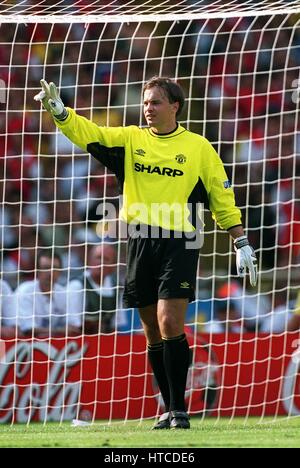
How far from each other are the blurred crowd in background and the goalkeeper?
3.75 metres

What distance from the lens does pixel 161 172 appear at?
701 cm

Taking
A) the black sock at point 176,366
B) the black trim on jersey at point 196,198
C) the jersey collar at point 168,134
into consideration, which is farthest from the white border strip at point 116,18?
the black sock at point 176,366

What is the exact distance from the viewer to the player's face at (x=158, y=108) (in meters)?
7.01

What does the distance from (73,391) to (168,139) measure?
3.64 m

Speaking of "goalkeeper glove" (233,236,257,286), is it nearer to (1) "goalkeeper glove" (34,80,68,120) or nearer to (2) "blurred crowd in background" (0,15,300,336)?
(1) "goalkeeper glove" (34,80,68,120)

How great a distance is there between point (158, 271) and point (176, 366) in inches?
22.8

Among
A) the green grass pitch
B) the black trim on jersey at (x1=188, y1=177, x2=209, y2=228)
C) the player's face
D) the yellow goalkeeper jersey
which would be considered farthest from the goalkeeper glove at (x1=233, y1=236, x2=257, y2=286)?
the green grass pitch

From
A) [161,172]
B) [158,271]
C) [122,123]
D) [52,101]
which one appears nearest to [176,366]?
[158,271]

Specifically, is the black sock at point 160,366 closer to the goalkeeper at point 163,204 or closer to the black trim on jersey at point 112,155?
the goalkeeper at point 163,204

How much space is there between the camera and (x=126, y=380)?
10102mm

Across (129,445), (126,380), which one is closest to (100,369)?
(126,380)

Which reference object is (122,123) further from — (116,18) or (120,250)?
(116,18)

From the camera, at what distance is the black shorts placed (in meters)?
6.87
